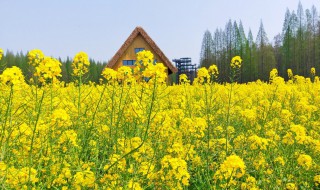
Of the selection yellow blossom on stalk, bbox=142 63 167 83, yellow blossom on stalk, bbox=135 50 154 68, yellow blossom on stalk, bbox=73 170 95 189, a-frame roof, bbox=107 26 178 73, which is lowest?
yellow blossom on stalk, bbox=73 170 95 189

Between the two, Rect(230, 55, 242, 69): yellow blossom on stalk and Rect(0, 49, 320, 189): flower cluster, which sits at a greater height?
Rect(230, 55, 242, 69): yellow blossom on stalk

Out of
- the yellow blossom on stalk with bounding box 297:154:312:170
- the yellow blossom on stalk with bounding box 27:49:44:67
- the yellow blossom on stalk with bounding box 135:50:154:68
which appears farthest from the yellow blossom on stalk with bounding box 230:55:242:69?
the yellow blossom on stalk with bounding box 27:49:44:67

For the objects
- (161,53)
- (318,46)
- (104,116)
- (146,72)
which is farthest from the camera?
(318,46)

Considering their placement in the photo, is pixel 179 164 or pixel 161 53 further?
pixel 161 53

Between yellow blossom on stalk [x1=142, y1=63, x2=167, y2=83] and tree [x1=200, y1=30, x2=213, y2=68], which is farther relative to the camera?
tree [x1=200, y1=30, x2=213, y2=68]

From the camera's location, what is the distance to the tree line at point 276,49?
1241 inches

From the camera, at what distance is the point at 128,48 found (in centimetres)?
1958

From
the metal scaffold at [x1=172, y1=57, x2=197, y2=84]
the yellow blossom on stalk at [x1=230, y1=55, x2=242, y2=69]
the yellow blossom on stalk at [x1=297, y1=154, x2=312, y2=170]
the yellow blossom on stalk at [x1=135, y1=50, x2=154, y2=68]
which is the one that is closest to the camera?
the yellow blossom on stalk at [x1=135, y1=50, x2=154, y2=68]

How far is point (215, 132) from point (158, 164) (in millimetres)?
1150

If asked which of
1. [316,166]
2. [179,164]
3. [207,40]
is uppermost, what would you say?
A: [207,40]

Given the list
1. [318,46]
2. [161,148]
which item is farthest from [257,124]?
[318,46]

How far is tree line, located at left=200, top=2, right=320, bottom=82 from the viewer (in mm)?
31516

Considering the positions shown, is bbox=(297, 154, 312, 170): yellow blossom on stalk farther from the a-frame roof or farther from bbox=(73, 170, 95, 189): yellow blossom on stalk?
the a-frame roof

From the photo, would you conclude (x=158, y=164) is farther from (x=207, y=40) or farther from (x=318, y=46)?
(x=207, y=40)
